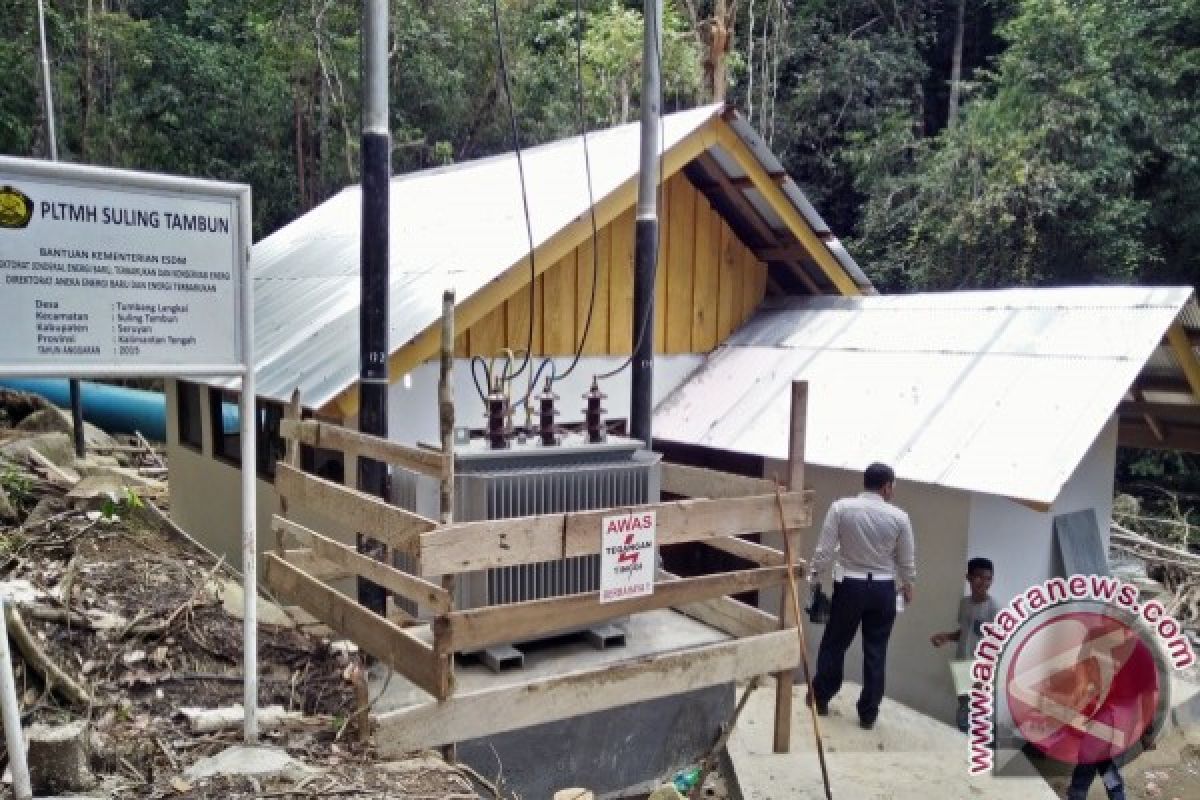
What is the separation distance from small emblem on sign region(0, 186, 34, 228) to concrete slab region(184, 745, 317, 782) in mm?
2153

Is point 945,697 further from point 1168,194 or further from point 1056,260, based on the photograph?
point 1168,194

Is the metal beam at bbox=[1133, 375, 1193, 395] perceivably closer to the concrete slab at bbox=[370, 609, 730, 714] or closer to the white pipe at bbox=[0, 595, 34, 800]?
the concrete slab at bbox=[370, 609, 730, 714]

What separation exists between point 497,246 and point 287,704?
381cm

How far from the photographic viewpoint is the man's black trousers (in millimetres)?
5777

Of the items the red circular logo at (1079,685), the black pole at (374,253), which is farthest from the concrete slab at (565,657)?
the red circular logo at (1079,685)

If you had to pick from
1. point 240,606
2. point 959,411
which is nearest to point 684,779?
point 240,606

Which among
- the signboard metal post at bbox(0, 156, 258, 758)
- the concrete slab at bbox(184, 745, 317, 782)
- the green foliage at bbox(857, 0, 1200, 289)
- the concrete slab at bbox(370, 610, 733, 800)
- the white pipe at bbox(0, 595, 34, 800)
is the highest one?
the green foliage at bbox(857, 0, 1200, 289)

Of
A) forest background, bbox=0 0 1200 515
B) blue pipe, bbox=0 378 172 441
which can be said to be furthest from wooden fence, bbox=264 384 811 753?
blue pipe, bbox=0 378 172 441

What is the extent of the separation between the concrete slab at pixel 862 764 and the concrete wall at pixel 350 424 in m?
3.17

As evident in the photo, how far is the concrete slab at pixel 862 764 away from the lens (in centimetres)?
477

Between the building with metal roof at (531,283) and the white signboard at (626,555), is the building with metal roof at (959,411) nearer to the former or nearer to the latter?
the building with metal roof at (531,283)

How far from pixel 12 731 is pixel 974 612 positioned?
5684 mm

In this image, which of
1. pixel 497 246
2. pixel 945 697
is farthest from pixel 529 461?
pixel 945 697

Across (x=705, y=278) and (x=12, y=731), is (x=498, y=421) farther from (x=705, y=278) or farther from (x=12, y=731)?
(x=705, y=278)
